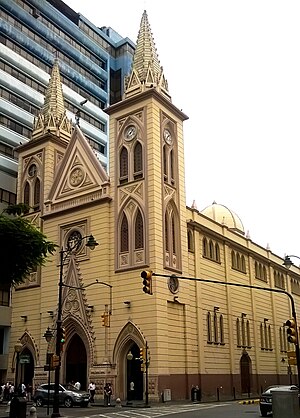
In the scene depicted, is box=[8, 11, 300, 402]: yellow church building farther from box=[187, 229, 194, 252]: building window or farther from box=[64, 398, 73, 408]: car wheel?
box=[64, 398, 73, 408]: car wheel

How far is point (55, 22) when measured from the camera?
237ft

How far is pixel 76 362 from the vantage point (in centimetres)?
4125

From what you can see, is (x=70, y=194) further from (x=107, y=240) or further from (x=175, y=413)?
(x=175, y=413)

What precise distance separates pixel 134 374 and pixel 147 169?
14744 mm

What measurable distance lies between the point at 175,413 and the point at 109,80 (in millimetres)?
61595

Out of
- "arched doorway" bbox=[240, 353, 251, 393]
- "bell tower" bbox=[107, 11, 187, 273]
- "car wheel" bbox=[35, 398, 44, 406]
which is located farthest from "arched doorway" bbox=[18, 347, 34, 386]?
"arched doorway" bbox=[240, 353, 251, 393]

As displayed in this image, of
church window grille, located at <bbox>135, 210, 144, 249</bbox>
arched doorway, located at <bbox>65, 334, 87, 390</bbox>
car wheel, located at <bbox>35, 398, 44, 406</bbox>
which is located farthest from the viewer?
arched doorway, located at <bbox>65, 334, 87, 390</bbox>

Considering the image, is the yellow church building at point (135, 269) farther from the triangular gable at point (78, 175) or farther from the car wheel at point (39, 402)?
the car wheel at point (39, 402)

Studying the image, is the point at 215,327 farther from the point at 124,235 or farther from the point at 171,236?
the point at 124,235

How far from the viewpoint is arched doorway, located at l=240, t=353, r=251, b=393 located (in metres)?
47.3

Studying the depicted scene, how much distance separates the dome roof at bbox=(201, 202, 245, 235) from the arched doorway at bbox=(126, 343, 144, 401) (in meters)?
27.0

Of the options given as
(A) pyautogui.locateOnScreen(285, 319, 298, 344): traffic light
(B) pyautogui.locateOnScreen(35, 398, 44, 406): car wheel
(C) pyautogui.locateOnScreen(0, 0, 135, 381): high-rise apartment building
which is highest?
(C) pyautogui.locateOnScreen(0, 0, 135, 381): high-rise apartment building

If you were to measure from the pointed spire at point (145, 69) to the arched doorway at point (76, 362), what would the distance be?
65.9ft

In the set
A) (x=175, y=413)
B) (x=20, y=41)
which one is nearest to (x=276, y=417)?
(x=175, y=413)
